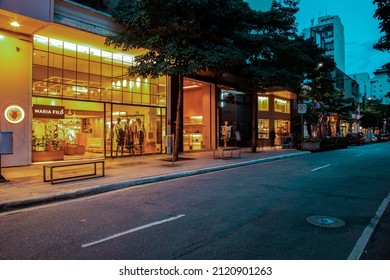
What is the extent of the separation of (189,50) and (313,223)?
976cm

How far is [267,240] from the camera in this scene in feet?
14.7

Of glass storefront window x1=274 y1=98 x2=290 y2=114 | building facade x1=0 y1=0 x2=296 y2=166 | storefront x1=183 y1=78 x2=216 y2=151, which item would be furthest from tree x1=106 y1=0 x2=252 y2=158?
glass storefront window x1=274 y1=98 x2=290 y2=114

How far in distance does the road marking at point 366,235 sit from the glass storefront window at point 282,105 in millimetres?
28709

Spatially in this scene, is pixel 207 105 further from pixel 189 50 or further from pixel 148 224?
pixel 148 224

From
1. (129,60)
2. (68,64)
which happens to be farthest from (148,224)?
(129,60)

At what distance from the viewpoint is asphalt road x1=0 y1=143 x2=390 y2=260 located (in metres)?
4.10

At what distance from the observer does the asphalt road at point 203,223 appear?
13.5 feet

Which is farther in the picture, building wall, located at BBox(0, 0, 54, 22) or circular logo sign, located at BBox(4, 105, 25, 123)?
circular logo sign, located at BBox(4, 105, 25, 123)

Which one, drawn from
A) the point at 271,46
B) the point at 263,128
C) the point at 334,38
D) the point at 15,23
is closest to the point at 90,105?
the point at 15,23

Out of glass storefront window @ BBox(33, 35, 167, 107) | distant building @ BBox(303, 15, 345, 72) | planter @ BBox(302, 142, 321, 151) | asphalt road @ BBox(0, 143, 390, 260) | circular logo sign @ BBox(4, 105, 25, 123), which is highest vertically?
distant building @ BBox(303, 15, 345, 72)

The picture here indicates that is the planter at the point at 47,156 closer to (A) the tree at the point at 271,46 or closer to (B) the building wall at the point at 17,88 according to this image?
(B) the building wall at the point at 17,88

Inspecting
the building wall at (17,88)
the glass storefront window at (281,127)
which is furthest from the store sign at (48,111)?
the glass storefront window at (281,127)

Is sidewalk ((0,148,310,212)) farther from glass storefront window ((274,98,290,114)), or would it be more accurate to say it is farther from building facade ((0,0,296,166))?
glass storefront window ((274,98,290,114))

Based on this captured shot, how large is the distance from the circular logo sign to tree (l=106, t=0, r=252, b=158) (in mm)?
5171
